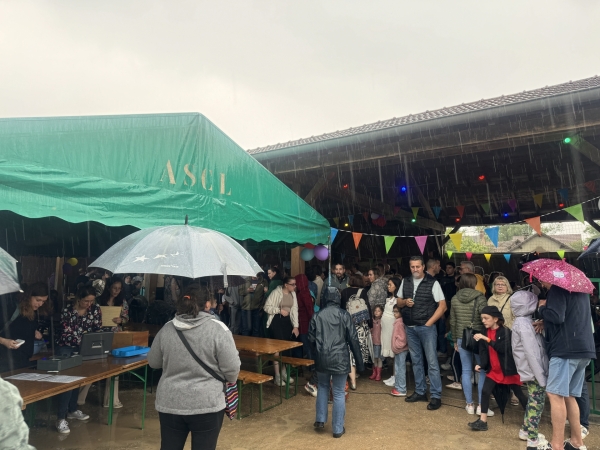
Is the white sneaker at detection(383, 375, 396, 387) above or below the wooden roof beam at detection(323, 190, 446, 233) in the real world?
below

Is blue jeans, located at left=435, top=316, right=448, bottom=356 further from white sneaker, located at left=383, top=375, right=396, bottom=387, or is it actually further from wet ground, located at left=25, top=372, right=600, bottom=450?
wet ground, located at left=25, top=372, right=600, bottom=450

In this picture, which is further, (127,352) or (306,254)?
(306,254)

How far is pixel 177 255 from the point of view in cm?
304

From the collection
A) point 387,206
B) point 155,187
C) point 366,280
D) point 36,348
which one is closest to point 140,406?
point 36,348

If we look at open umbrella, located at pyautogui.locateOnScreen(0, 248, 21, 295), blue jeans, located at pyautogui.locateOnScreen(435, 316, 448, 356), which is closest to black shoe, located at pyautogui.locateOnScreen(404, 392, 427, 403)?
blue jeans, located at pyautogui.locateOnScreen(435, 316, 448, 356)

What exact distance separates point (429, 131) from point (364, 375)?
12.5 ft

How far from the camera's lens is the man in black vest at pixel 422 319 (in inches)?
191

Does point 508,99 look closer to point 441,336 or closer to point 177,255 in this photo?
point 441,336

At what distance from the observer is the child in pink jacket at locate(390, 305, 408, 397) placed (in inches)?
209

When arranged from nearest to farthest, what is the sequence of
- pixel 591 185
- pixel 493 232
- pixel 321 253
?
pixel 493 232, pixel 321 253, pixel 591 185

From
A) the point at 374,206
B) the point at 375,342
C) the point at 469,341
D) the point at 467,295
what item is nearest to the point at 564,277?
the point at 469,341

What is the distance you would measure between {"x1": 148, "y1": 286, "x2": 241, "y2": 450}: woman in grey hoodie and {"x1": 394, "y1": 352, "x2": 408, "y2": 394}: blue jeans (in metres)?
3.38

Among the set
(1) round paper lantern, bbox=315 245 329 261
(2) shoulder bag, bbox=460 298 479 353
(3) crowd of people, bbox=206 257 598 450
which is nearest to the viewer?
(3) crowd of people, bbox=206 257 598 450

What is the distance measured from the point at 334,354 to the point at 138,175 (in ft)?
8.80
